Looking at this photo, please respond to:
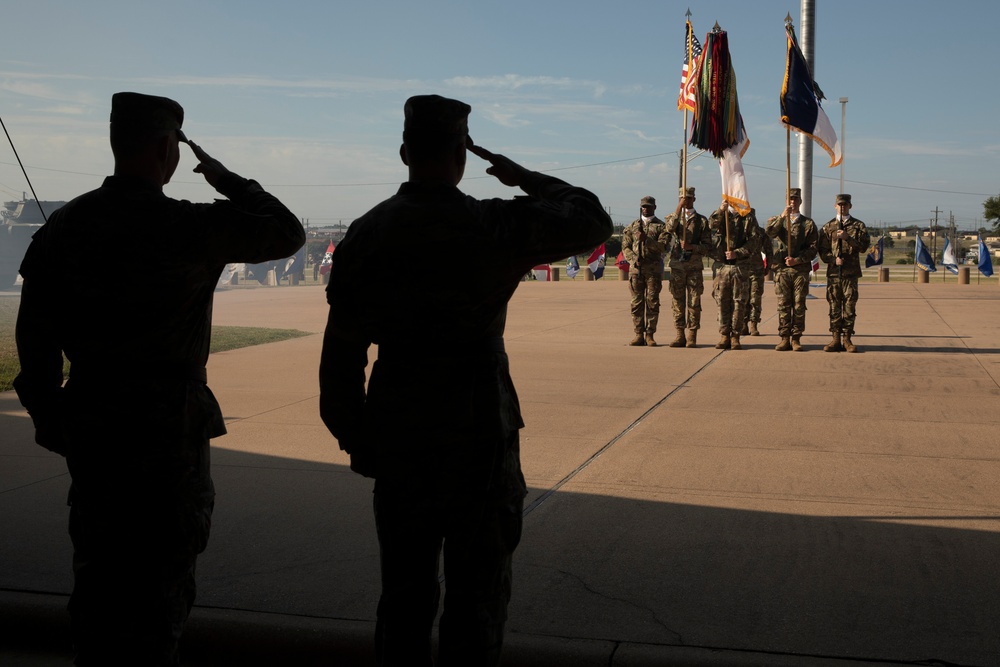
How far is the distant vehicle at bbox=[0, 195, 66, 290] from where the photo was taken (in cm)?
1077

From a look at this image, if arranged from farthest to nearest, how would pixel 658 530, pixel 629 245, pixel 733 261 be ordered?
1. pixel 629 245
2. pixel 733 261
3. pixel 658 530

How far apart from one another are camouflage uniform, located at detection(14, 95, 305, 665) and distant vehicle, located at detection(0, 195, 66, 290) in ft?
21.7

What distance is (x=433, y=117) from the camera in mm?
2885

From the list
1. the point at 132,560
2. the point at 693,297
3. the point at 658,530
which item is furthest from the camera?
the point at 693,297

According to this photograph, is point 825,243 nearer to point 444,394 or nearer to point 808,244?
point 808,244

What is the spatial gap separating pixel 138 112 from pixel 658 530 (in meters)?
3.22

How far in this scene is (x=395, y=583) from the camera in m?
2.96

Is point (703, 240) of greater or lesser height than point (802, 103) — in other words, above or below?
below

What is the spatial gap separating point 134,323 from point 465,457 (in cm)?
108

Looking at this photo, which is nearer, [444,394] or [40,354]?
[444,394]

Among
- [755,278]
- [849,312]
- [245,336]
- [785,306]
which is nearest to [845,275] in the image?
[849,312]

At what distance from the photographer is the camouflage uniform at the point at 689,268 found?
45.5ft

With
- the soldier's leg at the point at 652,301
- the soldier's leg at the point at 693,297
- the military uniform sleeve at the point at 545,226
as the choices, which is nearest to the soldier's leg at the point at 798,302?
the soldier's leg at the point at 693,297

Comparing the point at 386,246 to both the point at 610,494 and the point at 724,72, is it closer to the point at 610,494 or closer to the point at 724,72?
the point at 610,494
